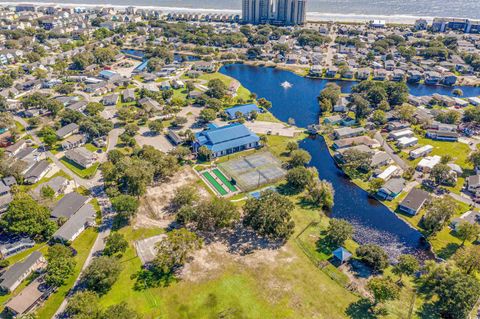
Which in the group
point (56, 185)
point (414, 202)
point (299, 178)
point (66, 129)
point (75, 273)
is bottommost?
point (75, 273)

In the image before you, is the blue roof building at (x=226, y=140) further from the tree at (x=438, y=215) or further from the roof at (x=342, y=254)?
the tree at (x=438, y=215)

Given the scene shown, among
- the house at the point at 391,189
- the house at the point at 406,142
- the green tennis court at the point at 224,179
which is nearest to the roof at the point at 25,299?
the green tennis court at the point at 224,179

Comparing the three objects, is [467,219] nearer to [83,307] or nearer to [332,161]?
[332,161]

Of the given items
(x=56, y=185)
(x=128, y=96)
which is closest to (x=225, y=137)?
(x=56, y=185)

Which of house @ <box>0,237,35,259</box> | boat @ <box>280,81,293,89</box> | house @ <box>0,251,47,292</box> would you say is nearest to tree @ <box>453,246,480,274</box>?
house @ <box>0,251,47,292</box>

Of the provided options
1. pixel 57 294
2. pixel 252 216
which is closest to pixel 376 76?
pixel 252 216

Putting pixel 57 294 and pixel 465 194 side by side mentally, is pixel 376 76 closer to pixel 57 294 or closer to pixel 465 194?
pixel 465 194
